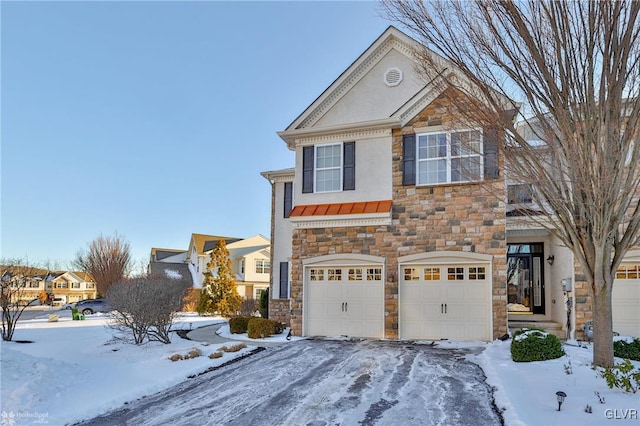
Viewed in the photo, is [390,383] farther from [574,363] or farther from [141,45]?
[141,45]

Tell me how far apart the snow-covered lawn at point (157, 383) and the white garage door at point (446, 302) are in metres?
0.68

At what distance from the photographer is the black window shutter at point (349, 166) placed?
14125 millimetres

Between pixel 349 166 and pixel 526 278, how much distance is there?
24.2 ft

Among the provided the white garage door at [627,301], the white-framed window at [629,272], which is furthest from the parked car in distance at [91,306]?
the white-framed window at [629,272]

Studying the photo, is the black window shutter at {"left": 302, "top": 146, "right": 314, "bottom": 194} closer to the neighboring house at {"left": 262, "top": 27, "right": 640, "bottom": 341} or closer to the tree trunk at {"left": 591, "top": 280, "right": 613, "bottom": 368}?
the neighboring house at {"left": 262, "top": 27, "right": 640, "bottom": 341}

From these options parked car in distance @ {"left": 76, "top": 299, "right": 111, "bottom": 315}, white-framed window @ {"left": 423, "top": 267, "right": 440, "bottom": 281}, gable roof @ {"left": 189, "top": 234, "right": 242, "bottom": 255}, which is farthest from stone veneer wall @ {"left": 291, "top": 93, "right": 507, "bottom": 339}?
gable roof @ {"left": 189, "top": 234, "right": 242, "bottom": 255}

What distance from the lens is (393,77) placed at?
47.4 ft

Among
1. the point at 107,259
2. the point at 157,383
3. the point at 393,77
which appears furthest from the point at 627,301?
the point at 107,259

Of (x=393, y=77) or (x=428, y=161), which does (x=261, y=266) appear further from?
(x=428, y=161)

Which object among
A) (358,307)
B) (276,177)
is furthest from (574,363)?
(276,177)

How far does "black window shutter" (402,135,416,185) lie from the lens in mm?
13453

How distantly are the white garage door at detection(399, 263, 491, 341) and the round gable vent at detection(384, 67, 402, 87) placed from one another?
19.3 ft

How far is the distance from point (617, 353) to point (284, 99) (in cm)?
1440

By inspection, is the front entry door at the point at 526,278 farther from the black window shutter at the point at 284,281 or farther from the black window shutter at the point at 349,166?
the black window shutter at the point at 284,281
